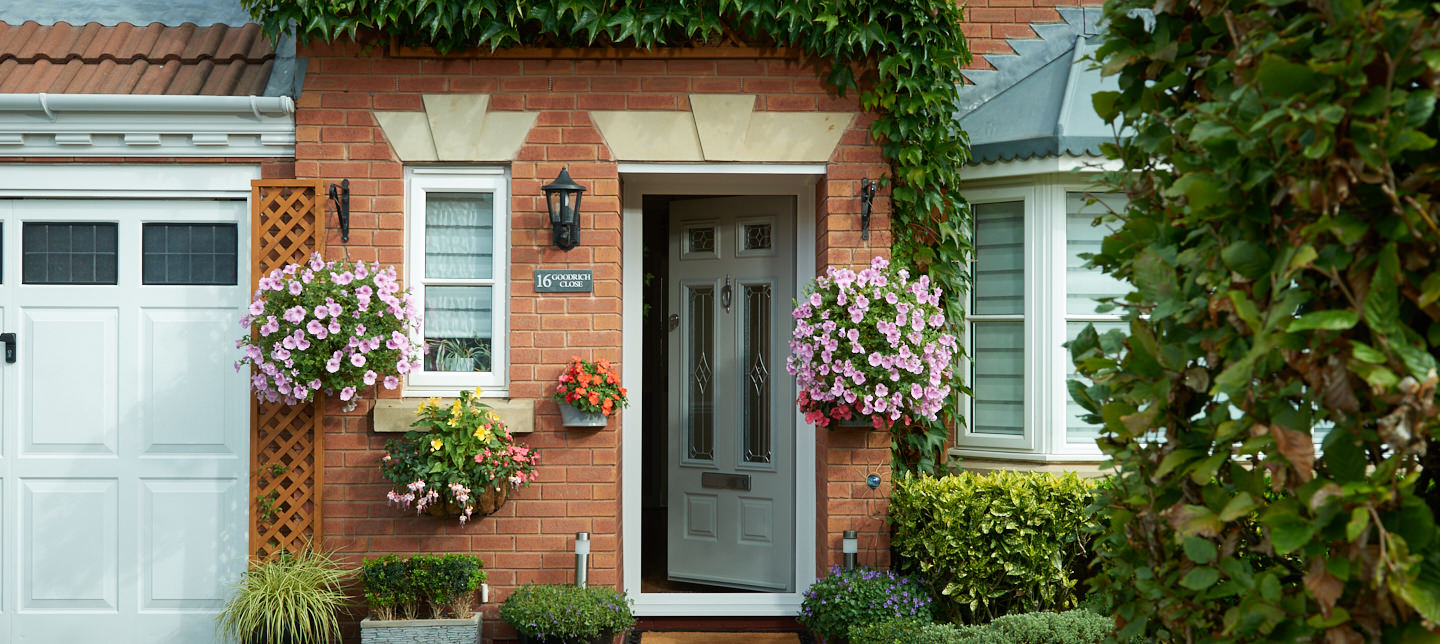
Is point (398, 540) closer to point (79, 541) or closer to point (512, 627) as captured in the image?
point (512, 627)

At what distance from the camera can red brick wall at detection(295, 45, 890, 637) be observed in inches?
200

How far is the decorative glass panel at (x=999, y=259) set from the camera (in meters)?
5.57

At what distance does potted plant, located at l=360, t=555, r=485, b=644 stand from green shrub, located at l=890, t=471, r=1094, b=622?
2217 millimetres

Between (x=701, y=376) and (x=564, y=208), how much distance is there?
183 cm

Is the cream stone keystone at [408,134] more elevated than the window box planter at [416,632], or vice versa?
the cream stone keystone at [408,134]

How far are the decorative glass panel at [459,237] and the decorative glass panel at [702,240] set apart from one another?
1.59 m

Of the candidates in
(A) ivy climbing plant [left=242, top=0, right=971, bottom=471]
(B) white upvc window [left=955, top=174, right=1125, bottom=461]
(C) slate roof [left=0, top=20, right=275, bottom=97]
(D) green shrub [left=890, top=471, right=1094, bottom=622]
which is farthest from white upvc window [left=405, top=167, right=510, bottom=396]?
(B) white upvc window [left=955, top=174, right=1125, bottom=461]

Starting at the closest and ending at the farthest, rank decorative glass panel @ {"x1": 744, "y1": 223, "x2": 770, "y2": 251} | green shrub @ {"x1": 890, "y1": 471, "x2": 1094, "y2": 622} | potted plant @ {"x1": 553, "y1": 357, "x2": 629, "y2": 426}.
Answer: green shrub @ {"x1": 890, "y1": 471, "x2": 1094, "y2": 622} < potted plant @ {"x1": 553, "y1": 357, "x2": 629, "y2": 426} < decorative glass panel @ {"x1": 744, "y1": 223, "x2": 770, "y2": 251}

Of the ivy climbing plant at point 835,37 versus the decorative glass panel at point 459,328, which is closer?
the ivy climbing plant at point 835,37

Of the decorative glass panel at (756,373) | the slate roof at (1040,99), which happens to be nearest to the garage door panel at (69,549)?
the decorative glass panel at (756,373)

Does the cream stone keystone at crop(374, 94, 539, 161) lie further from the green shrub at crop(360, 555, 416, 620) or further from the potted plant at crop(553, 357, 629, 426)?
the green shrub at crop(360, 555, 416, 620)

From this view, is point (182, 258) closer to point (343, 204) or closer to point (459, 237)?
point (343, 204)

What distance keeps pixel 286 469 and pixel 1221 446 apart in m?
4.67

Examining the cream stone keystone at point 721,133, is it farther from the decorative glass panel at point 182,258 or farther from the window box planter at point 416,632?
the window box planter at point 416,632
